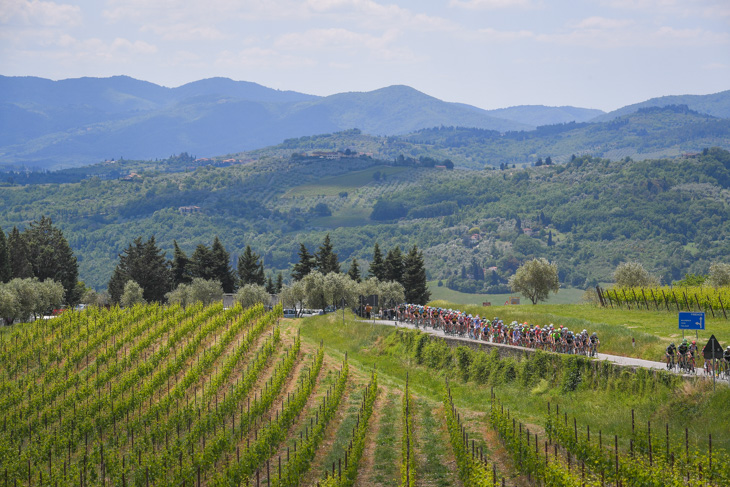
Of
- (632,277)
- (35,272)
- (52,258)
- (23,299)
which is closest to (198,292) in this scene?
(52,258)

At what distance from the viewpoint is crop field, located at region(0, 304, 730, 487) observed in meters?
29.6

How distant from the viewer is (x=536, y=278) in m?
85.3

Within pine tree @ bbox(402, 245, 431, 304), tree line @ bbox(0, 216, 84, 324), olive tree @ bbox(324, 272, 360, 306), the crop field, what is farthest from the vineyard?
tree line @ bbox(0, 216, 84, 324)

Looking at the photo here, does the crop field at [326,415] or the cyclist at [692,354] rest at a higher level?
the cyclist at [692,354]

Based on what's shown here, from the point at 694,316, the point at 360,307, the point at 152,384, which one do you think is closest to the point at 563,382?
the point at 694,316

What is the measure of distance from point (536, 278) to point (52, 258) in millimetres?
60519

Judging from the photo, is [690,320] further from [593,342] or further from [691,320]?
[593,342]

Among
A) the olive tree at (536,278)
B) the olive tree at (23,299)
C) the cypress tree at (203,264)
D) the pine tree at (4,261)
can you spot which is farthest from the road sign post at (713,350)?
the cypress tree at (203,264)

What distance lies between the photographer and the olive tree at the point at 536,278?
8506 cm

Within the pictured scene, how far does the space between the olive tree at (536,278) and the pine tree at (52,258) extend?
54535 mm

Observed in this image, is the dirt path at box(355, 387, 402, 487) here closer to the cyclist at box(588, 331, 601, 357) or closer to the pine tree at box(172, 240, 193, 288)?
the cyclist at box(588, 331, 601, 357)

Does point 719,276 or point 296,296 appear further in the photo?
point 296,296

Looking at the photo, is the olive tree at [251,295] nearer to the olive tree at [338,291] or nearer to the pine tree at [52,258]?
the olive tree at [338,291]

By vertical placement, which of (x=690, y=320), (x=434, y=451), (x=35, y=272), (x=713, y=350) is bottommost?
(x=434, y=451)
